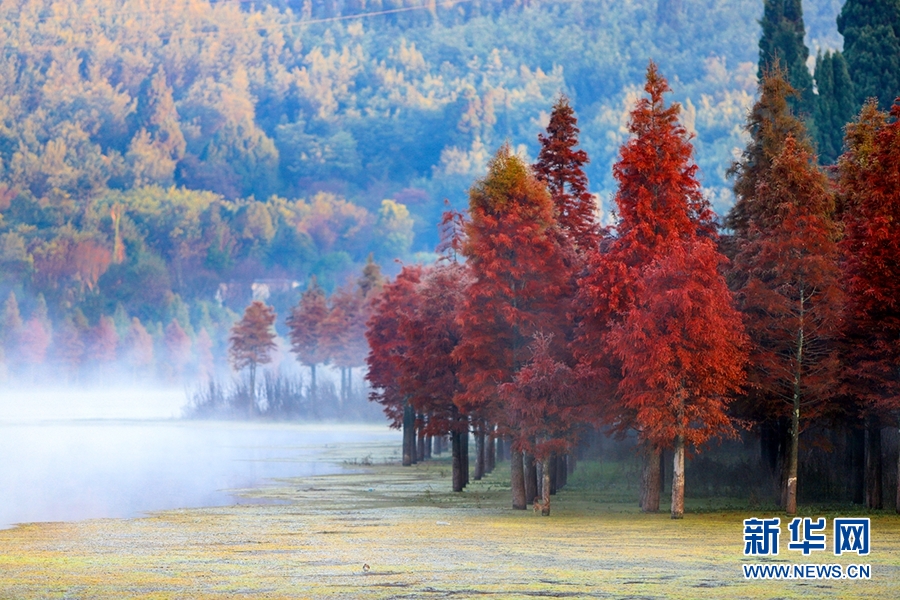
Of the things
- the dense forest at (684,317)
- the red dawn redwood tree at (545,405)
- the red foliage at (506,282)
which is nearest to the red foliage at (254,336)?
the dense forest at (684,317)

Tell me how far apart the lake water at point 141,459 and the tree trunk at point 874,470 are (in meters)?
20.5

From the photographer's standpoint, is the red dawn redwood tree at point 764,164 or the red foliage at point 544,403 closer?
the red foliage at point 544,403

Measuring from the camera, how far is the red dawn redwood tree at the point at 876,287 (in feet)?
123

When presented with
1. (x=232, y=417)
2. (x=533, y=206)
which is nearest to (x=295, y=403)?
(x=232, y=417)

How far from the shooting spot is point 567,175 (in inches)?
1939

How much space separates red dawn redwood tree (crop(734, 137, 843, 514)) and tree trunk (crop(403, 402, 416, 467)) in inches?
1156

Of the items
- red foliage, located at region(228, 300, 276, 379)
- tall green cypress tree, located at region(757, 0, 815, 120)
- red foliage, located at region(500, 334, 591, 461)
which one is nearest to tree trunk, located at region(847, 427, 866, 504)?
red foliage, located at region(500, 334, 591, 461)

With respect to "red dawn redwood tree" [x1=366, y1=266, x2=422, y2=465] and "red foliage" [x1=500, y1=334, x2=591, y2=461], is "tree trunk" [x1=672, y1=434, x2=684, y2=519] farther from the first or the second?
"red dawn redwood tree" [x1=366, y1=266, x2=422, y2=465]

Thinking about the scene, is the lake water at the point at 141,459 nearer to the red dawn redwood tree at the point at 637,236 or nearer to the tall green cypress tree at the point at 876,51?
the red dawn redwood tree at the point at 637,236

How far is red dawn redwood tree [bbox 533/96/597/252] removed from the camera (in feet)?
160

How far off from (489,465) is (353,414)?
53603mm

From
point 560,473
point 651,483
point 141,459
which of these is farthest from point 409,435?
point 651,483

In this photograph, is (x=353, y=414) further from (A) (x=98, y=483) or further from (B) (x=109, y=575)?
(B) (x=109, y=575)

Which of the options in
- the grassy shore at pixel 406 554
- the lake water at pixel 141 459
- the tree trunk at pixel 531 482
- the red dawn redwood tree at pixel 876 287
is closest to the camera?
the grassy shore at pixel 406 554
